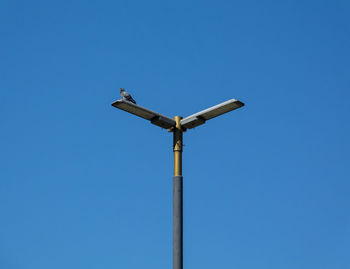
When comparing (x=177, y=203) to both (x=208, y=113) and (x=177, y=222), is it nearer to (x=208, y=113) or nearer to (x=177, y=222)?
(x=177, y=222)

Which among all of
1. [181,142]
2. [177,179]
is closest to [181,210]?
[177,179]

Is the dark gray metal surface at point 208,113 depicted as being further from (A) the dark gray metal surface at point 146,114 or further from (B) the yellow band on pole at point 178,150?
(A) the dark gray metal surface at point 146,114

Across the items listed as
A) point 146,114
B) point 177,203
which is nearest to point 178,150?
point 146,114

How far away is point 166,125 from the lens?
11.2 metres

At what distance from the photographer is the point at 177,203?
415 inches

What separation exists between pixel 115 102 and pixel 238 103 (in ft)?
7.22

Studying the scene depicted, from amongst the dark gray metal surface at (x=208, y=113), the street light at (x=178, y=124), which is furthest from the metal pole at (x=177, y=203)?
the dark gray metal surface at (x=208, y=113)

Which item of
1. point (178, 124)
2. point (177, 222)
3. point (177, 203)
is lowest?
point (177, 222)

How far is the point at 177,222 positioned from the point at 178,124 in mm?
1952

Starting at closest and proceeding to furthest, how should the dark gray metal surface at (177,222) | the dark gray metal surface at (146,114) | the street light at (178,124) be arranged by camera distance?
the dark gray metal surface at (177,222) < the street light at (178,124) < the dark gray metal surface at (146,114)

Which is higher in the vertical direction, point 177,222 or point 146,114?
point 146,114

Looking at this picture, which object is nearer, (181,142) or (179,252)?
(179,252)

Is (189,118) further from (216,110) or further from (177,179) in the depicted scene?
(177,179)

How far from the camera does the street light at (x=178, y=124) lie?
34.1 feet
